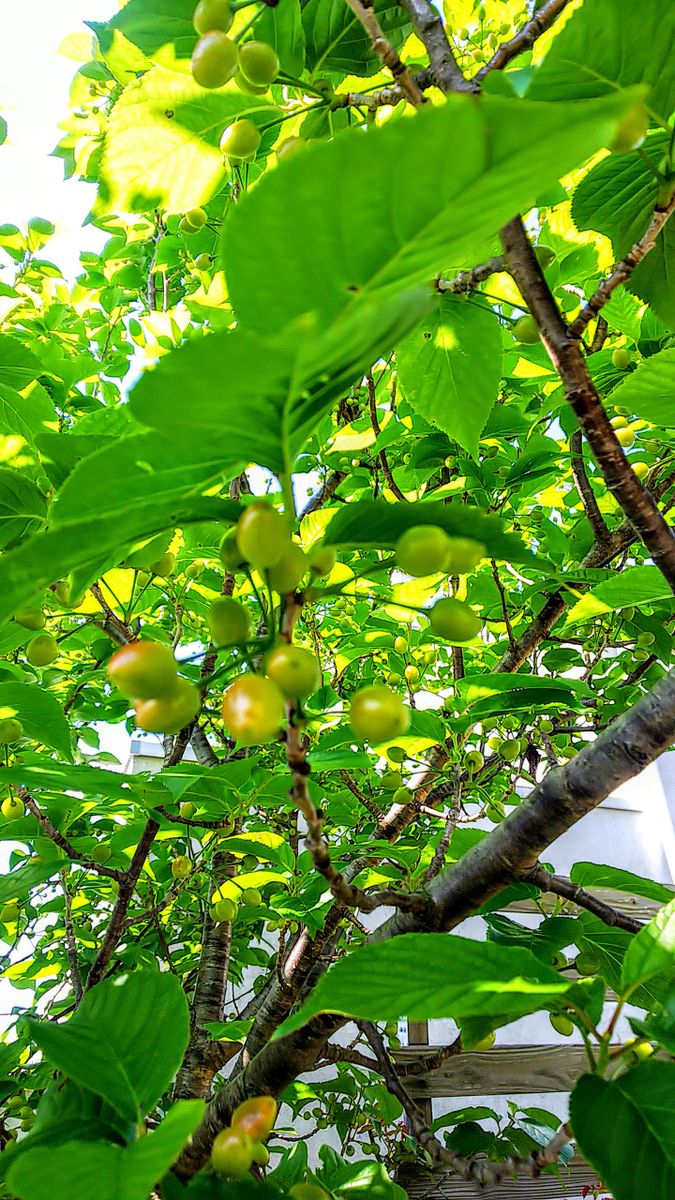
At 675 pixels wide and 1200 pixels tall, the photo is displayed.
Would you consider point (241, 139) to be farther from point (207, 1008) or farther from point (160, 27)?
point (207, 1008)

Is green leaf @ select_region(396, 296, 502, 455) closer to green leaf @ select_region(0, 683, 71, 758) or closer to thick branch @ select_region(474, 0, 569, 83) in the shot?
thick branch @ select_region(474, 0, 569, 83)

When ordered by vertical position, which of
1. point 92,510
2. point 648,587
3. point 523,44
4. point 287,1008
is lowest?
point 287,1008

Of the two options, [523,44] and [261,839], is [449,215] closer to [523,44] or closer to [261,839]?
[523,44]

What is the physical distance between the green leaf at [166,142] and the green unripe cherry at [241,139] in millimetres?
48

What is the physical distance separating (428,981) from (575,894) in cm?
28

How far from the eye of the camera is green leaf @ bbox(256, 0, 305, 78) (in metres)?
0.66

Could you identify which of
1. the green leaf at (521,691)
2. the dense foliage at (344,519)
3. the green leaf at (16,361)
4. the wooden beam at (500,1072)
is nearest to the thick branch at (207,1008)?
the dense foliage at (344,519)

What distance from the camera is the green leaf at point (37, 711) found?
0.73m

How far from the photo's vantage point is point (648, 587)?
661mm

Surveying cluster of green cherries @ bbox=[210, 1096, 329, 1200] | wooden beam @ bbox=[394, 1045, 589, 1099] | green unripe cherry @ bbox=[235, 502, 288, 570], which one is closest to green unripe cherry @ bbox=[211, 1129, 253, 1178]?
cluster of green cherries @ bbox=[210, 1096, 329, 1200]

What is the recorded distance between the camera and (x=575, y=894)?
Answer: 0.67 metres

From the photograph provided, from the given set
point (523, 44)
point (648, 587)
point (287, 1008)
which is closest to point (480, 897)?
point (648, 587)

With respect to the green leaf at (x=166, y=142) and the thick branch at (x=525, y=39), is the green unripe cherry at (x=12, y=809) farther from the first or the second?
the thick branch at (x=525, y=39)

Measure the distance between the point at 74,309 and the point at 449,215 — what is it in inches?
72.2
